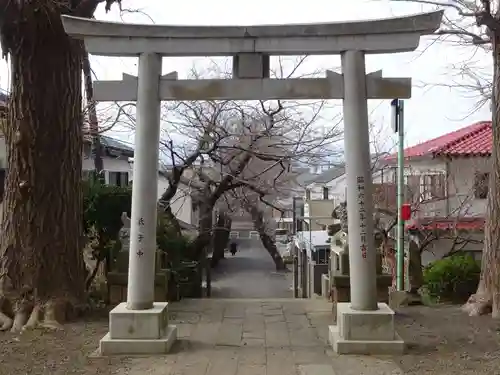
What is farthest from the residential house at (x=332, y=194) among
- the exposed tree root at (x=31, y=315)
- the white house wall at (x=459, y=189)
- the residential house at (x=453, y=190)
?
the exposed tree root at (x=31, y=315)

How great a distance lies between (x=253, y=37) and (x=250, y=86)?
613 millimetres

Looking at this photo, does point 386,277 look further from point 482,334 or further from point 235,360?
point 235,360

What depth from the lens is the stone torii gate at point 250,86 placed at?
727cm

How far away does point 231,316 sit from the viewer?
9633 mm

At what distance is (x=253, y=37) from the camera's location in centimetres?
736

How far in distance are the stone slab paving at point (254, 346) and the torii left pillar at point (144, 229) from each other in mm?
440

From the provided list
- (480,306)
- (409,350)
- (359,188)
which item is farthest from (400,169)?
(409,350)

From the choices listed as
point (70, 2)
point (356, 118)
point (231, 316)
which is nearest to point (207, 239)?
point (231, 316)

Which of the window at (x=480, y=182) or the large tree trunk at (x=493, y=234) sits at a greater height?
the window at (x=480, y=182)

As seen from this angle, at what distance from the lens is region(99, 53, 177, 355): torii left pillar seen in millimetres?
7086

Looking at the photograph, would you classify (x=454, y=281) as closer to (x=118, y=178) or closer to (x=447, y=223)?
(x=447, y=223)

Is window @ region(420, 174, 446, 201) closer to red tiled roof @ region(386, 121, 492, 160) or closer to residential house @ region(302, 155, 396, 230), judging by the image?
red tiled roof @ region(386, 121, 492, 160)

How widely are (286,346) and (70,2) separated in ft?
20.0

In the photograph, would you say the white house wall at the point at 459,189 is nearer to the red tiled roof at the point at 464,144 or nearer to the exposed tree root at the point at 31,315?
the red tiled roof at the point at 464,144
